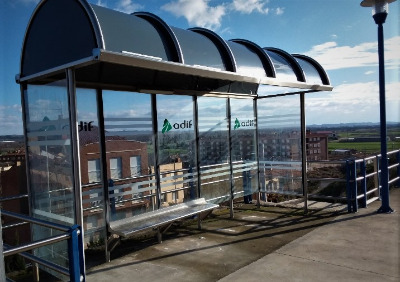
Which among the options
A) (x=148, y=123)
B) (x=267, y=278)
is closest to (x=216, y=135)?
(x=148, y=123)

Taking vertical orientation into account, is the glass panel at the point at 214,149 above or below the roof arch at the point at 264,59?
below

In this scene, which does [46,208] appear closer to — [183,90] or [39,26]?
[39,26]

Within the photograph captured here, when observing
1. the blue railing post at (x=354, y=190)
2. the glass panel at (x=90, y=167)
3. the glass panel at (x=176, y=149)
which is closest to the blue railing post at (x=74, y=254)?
the glass panel at (x=90, y=167)

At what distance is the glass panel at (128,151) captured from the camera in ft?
16.1

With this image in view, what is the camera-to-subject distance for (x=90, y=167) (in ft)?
15.7

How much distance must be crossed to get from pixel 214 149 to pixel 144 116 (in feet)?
6.04

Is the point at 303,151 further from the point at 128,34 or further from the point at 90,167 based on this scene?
the point at 128,34

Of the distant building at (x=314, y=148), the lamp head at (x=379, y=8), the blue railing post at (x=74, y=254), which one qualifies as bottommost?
the blue railing post at (x=74, y=254)

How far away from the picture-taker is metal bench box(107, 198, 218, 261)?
4.70 meters

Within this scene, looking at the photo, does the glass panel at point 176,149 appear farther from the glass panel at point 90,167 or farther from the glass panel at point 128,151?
the glass panel at point 90,167

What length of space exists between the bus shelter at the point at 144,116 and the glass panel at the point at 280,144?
0.8 inches

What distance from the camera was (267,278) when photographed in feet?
13.1

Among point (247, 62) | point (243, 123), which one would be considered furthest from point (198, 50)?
point (243, 123)

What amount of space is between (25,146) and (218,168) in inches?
138
